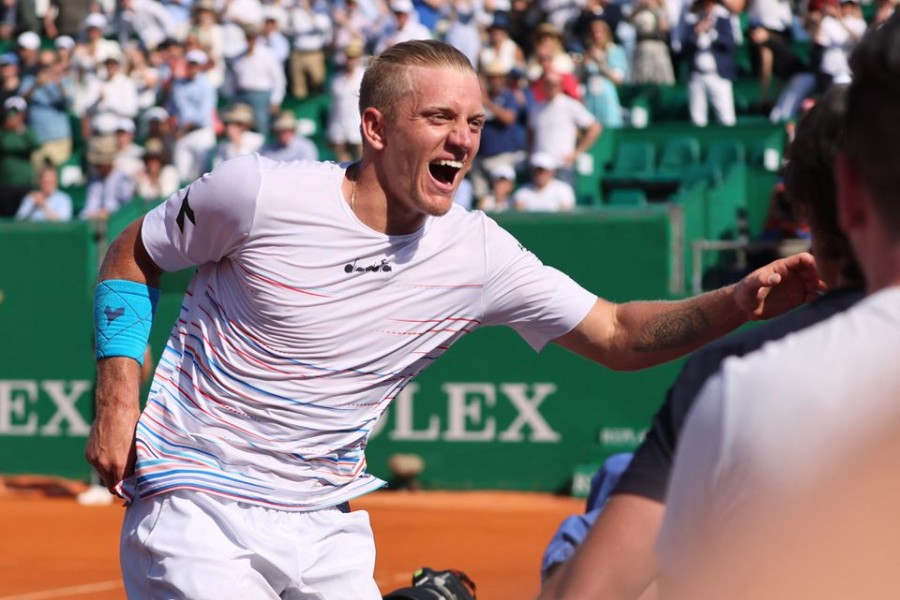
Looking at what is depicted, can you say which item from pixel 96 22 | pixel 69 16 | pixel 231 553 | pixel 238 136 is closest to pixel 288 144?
pixel 238 136

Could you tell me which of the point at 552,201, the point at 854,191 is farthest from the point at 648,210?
the point at 854,191

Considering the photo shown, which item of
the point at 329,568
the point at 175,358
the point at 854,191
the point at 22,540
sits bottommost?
the point at 22,540

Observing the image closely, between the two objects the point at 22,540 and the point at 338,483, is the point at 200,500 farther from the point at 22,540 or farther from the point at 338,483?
the point at 22,540

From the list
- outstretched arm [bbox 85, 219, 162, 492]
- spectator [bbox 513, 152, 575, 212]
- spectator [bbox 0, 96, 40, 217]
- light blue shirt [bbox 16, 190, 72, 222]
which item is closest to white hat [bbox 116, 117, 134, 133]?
spectator [bbox 0, 96, 40, 217]

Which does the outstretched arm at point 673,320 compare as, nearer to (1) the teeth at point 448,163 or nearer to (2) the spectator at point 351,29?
(1) the teeth at point 448,163

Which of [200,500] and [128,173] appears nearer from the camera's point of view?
[200,500]

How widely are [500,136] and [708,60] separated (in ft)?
8.48

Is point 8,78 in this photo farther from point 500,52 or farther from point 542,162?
point 542,162

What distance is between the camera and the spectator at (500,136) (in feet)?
49.5

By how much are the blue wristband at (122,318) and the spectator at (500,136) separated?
10699 millimetres

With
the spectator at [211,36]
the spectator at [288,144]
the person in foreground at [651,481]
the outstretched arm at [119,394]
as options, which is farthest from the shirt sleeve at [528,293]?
the spectator at [211,36]

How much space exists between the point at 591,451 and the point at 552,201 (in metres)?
2.50

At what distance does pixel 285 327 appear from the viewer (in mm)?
4012

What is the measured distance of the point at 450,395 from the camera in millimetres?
12930
